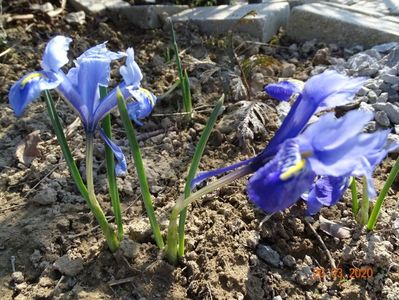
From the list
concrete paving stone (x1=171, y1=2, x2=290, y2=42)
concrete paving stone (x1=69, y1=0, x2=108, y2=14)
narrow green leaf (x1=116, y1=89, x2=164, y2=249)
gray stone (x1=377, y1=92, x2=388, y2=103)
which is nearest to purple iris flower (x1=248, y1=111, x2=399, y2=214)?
narrow green leaf (x1=116, y1=89, x2=164, y2=249)

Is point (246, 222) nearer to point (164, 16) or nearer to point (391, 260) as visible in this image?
point (391, 260)

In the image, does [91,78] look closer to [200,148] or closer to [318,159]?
[200,148]

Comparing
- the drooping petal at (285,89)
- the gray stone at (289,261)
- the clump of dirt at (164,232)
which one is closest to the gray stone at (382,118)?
the clump of dirt at (164,232)

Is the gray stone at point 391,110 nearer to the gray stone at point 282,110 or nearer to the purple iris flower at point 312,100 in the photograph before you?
the gray stone at point 282,110

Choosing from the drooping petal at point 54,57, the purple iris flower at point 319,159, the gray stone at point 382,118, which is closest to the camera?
the purple iris flower at point 319,159

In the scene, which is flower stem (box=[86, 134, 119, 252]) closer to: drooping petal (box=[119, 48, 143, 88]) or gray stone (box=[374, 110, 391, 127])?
drooping petal (box=[119, 48, 143, 88])

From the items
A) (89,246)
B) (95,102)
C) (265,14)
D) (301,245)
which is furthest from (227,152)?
(265,14)

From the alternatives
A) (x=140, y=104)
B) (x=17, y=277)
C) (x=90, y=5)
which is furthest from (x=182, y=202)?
(x=90, y=5)
